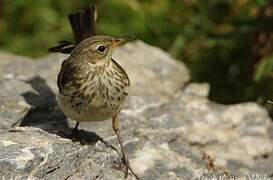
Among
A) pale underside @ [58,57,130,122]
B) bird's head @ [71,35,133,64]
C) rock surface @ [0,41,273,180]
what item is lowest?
rock surface @ [0,41,273,180]

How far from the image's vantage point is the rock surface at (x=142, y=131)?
5.25 m

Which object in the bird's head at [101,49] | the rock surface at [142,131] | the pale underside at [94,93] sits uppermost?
the bird's head at [101,49]

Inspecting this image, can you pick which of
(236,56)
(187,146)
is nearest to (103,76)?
(187,146)

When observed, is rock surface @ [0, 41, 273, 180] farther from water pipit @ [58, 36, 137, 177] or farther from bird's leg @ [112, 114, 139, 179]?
water pipit @ [58, 36, 137, 177]

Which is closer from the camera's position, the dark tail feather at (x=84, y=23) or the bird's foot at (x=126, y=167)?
the bird's foot at (x=126, y=167)

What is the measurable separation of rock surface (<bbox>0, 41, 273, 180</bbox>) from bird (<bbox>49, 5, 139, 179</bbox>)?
0.77ft

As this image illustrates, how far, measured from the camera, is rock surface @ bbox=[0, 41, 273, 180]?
525 cm

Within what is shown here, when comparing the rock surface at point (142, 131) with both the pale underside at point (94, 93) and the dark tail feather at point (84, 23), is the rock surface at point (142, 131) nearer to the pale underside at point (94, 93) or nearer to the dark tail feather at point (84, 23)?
the pale underside at point (94, 93)

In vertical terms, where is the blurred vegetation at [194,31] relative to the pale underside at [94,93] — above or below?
below

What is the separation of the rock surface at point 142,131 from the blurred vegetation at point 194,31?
42 cm

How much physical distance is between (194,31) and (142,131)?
7.16 ft

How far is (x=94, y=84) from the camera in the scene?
5637 millimetres

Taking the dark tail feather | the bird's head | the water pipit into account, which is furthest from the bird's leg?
the dark tail feather

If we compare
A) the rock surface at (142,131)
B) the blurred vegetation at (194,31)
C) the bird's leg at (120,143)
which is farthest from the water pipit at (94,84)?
the blurred vegetation at (194,31)
